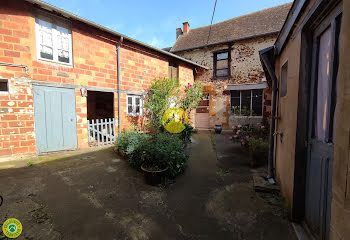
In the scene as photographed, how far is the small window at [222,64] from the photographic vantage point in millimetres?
11538

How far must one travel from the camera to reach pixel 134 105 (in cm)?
805

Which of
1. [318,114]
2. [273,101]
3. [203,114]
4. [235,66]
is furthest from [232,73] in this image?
[318,114]

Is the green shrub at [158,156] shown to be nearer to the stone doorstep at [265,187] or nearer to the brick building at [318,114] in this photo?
the stone doorstep at [265,187]

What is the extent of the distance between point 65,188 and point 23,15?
5.14 metres

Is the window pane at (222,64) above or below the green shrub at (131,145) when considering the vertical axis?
above

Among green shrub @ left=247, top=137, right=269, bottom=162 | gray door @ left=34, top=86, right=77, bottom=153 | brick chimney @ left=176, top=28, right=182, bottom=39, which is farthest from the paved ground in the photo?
brick chimney @ left=176, top=28, right=182, bottom=39

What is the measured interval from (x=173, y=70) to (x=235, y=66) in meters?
4.26

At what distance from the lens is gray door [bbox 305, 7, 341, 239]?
1602 mm

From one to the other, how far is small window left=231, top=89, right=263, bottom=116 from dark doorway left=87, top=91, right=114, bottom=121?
794 centimetres

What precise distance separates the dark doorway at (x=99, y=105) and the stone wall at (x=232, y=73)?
669 cm

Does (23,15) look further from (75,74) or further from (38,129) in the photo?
(38,129)

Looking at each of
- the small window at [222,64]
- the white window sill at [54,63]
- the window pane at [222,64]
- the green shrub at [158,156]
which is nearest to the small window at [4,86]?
the white window sill at [54,63]

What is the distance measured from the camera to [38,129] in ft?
17.3
